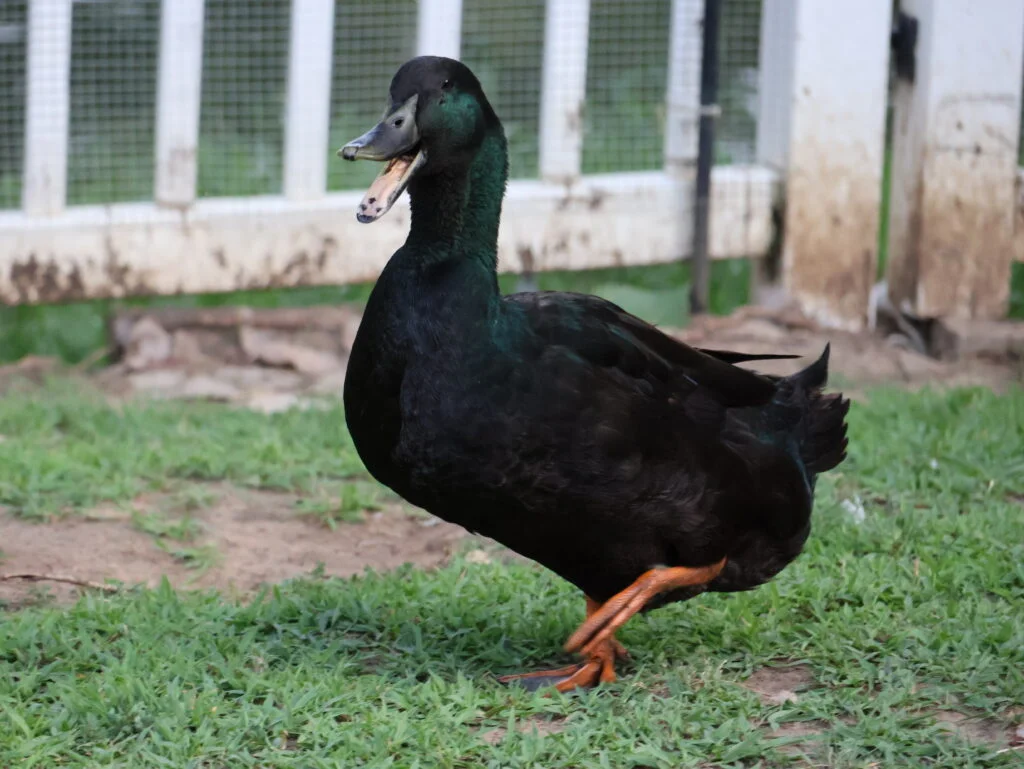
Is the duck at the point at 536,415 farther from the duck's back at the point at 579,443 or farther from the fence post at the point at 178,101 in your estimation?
the fence post at the point at 178,101

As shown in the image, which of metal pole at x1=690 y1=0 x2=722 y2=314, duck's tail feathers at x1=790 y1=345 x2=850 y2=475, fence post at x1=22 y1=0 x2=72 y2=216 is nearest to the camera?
duck's tail feathers at x1=790 y1=345 x2=850 y2=475

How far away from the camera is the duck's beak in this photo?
3209 mm

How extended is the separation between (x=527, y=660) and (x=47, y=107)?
137 inches

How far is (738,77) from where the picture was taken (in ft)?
23.5

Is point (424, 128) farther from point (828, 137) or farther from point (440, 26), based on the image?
point (828, 137)

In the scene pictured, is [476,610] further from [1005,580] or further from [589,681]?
[1005,580]

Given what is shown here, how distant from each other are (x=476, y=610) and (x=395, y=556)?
0.64m

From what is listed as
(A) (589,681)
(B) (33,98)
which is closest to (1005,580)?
(A) (589,681)

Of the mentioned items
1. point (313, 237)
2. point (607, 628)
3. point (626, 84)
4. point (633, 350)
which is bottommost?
point (607, 628)

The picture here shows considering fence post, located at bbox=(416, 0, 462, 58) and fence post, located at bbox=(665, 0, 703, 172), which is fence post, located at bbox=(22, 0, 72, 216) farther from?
fence post, located at bbox=(665, 0, 703, 172)

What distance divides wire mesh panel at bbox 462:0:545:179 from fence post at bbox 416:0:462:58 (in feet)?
1.71

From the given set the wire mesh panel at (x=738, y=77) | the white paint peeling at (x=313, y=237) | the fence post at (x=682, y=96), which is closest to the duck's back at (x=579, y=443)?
the white paint peeling at (x=313, y=237)

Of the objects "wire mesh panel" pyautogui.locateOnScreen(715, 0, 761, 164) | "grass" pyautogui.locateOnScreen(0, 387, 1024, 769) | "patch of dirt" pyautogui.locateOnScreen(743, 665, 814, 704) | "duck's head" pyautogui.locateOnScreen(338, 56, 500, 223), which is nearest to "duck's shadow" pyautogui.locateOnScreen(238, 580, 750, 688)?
"grass" pyautogui.locateOnScreen(0, 387, 1024, 769)

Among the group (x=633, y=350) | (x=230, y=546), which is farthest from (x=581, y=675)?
(x=230, y=546)
